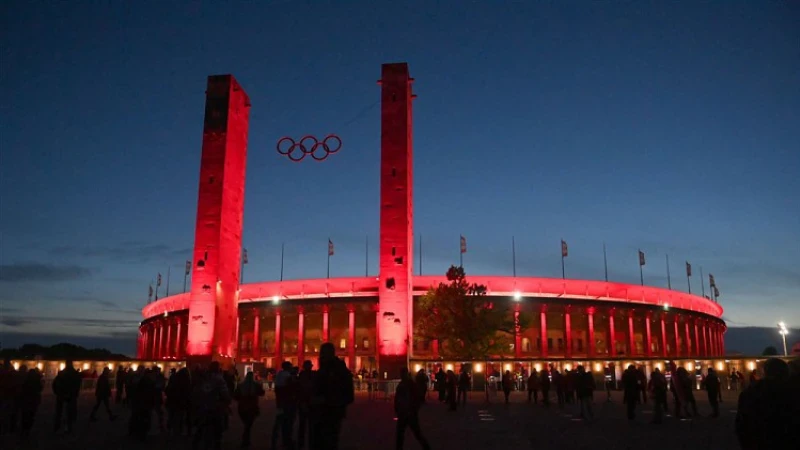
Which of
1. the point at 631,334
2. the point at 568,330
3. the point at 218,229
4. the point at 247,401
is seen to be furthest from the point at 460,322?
the point at 247,401

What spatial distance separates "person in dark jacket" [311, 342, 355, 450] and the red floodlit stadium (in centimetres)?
3996

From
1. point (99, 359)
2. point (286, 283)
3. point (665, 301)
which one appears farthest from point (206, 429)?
point (665, 301)

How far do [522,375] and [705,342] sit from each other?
193ft

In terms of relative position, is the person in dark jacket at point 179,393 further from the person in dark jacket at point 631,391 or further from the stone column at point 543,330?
the stone column at point 543,330

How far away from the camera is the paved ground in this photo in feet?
51.0

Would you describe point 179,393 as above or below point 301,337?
below

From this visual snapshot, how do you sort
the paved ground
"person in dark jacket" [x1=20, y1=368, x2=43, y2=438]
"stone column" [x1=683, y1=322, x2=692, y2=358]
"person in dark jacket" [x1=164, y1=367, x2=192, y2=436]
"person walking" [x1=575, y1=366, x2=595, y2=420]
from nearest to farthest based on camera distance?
the paved ground < "person in dark jacket" [x1=20, y1=368, x2=43, y2=438] < "person in dark jacket" [x1=164, y1=367, x2=192, y2=436] < "person walking" [x1=575, y1=366, x2=595, y2=420] < "stone column" [x1=683, y1=322, x2=692, y2=358]

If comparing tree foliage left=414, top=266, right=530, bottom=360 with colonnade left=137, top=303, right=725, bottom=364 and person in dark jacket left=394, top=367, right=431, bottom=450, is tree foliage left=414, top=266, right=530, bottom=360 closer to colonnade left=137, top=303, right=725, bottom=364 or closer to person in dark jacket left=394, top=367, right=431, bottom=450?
colonnade left=137, top=303, right=725, bottom=364

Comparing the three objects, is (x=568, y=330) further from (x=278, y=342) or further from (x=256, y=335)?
(x=256, y=335)

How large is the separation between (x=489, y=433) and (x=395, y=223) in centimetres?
3999

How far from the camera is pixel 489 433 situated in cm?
1828

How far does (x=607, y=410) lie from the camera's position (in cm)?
2848

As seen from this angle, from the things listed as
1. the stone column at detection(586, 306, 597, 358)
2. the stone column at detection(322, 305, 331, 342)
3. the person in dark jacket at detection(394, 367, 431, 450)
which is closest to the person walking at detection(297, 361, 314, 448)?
the person in dark jacket at detection(394, 367, 431, 450)

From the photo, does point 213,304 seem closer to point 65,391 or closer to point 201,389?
point 65,391
